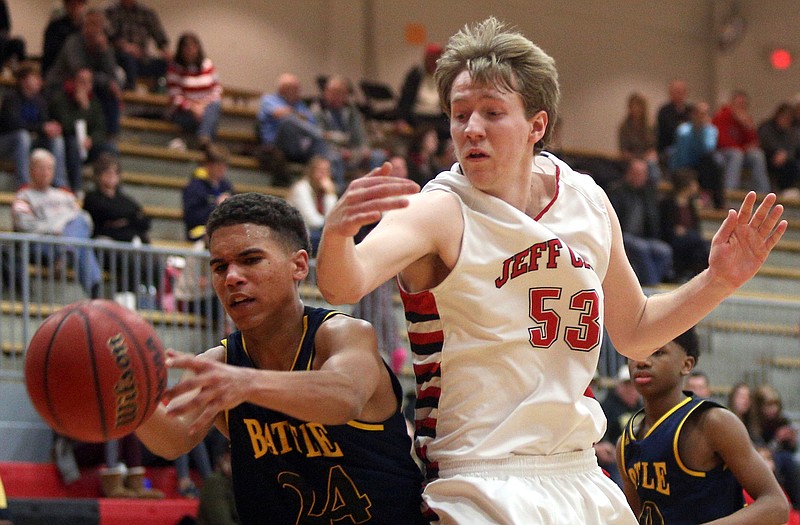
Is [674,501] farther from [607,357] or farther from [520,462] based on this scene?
[607,357]

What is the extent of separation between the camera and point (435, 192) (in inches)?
150

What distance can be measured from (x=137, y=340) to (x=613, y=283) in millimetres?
1789

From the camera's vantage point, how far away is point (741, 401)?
11.1m

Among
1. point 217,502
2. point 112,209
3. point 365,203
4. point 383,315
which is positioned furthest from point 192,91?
point 365,203

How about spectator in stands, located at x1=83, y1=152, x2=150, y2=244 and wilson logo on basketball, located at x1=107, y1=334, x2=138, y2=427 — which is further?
spectator in stands, located at x1=83, y1=152, x2=150, y2=244

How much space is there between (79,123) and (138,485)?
4.82 meters

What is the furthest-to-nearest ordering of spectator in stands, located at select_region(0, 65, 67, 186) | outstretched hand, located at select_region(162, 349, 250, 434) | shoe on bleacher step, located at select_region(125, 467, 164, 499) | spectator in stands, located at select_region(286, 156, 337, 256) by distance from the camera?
1. spectator in stands, located at select_region(286, 156, 337, 256)
2. spectator in stands, located at select_region(0, 65, 67, 186)
3. shoe on bleacher step, located at select_region(125, 467, 164, 499)
4. outstretched hand, located at select_region(162, 349, 250, 434)

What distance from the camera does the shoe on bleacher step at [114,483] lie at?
8.67 metres

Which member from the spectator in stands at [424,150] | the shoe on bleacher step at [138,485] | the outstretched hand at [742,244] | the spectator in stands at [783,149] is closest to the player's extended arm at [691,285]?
the outstretched hand at [742,244]

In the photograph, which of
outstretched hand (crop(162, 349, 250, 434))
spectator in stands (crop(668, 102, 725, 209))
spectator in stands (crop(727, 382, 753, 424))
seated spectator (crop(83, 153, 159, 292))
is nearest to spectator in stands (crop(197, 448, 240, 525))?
seated spectator (crop(83, 153, 159, 292))

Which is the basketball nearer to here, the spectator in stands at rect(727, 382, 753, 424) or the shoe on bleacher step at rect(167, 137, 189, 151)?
the spectator in stands at rect(727, 382, 753, 424)

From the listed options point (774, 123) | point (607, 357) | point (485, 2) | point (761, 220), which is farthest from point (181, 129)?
point (761, 220)

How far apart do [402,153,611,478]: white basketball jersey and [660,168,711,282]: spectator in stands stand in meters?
11.1

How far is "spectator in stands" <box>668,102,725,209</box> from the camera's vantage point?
686 inches
